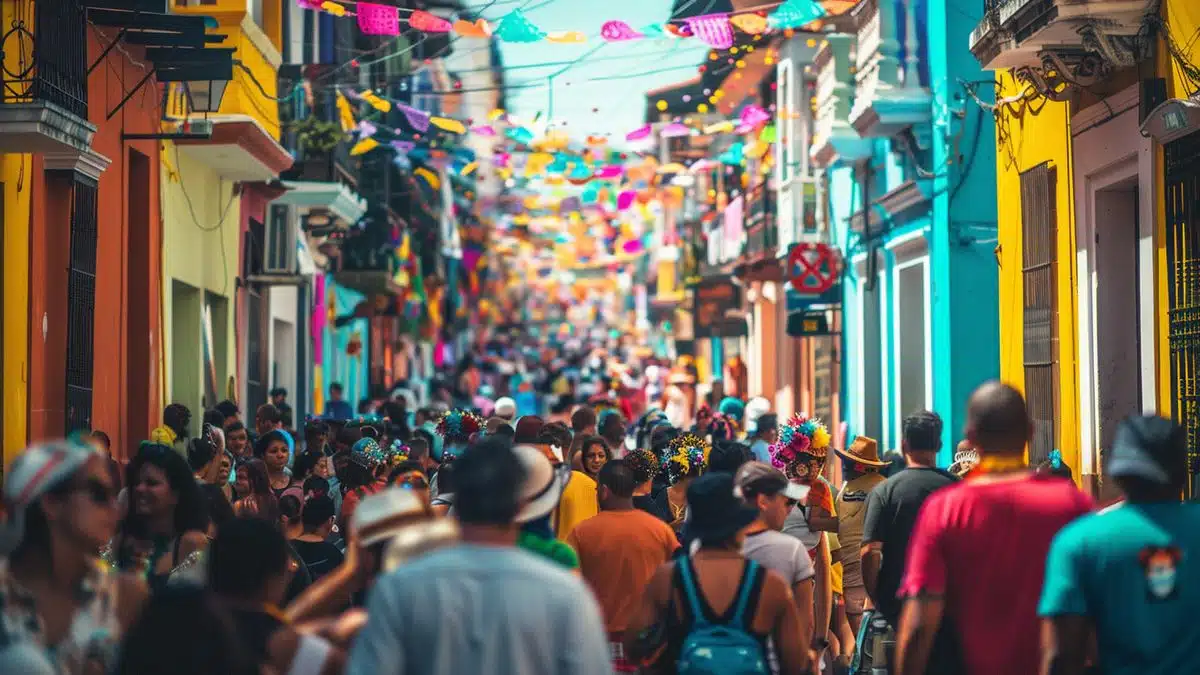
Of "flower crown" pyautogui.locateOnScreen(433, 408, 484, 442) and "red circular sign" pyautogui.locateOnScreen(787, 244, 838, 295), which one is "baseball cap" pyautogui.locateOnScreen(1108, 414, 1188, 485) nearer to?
"flower crown" pyautogui.locateOnScreen(433, 408, 484, 442)

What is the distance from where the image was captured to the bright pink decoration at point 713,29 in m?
16.6

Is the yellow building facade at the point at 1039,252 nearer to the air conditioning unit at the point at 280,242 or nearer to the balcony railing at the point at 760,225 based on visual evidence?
the air conditioning unit at the point at 280,242

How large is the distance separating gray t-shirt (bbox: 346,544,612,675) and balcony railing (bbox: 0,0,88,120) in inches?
318

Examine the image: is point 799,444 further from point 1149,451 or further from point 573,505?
point 1149,451

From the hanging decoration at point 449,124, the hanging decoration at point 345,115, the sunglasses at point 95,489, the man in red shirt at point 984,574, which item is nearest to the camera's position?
the sunglasses at point 95,489

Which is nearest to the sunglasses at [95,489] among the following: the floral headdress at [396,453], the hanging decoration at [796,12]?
the floral headdress at [396,453]

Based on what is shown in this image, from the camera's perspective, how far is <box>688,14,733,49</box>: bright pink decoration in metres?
16.6

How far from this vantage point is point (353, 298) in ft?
120

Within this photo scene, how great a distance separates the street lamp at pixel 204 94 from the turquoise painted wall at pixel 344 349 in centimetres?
1378

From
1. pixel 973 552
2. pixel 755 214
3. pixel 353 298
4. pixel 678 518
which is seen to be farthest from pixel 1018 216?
pixel 353 298

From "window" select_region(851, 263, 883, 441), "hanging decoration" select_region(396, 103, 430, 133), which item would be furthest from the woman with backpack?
"window" select_region(851, 263, 883, 441)

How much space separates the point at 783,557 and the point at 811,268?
49.3 feet

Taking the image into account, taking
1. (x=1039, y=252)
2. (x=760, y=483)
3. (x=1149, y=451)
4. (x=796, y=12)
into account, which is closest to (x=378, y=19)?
(x=796, y=12)

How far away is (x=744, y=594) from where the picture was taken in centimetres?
618
